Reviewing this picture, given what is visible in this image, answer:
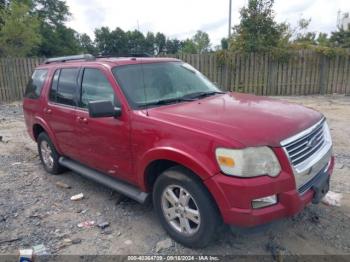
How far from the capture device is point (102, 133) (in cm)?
375

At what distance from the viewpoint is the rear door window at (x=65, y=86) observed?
435 centimetres

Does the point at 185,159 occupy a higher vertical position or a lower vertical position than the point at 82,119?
lower

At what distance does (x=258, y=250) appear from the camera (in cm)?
312

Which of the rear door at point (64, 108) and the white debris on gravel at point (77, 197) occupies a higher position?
the rear door at point (64, 108)

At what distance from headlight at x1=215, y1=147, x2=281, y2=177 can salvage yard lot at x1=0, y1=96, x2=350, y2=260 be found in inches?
21.4

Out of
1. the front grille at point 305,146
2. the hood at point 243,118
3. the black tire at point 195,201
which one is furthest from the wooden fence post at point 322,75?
the black tire at point 195,201

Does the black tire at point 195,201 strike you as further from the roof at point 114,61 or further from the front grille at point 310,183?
the roof at point 114,61

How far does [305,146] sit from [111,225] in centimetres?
234

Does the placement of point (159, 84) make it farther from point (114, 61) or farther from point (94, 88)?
point (94, 88)

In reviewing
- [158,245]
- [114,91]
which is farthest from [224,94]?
[158,245]

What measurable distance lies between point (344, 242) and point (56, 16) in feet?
143

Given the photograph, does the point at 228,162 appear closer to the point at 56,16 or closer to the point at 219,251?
the point at 219,251

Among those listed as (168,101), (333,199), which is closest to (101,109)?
(168,101)

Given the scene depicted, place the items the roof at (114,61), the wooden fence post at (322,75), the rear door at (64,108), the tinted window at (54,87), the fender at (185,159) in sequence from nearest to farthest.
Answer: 1. the fender at (185,159)
2. the roof at (114,61)
3. the rear door at (64,108)
4. the tinted window at (54,87)
5. the wooden fence post at (322,75)
